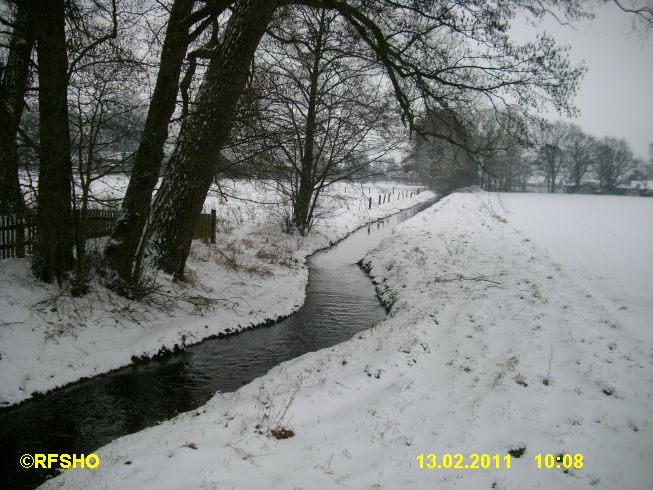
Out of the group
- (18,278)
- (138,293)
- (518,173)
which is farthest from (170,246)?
(518,173)

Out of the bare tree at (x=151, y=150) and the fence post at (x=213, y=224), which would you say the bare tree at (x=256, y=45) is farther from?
the fence post at (x=213, y=224)

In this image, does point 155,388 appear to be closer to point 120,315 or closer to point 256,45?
point 120,315

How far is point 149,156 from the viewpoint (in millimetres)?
7566

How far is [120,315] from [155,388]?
1.90 meters

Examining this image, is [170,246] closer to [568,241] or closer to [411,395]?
[411,395]

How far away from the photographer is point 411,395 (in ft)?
16.6

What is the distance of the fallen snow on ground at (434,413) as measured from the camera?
11.7ft

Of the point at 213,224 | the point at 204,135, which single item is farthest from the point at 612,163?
the point at 204,135

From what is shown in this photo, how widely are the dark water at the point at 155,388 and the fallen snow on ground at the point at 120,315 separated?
0.29 metres

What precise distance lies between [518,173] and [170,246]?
86.3m

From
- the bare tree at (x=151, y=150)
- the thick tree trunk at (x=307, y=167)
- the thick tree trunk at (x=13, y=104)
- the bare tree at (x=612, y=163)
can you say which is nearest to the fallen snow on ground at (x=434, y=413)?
the bare tree at (x=151, y=150)

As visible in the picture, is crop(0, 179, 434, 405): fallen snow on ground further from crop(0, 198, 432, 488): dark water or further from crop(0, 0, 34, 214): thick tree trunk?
crop(0, 0, 34, 214): thick tree trunk

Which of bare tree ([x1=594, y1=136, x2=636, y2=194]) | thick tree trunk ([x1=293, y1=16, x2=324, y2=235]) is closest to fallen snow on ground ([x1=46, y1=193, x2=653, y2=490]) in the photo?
thick tree trunk ([x1=293, y1=16, x2=324, y2=235])

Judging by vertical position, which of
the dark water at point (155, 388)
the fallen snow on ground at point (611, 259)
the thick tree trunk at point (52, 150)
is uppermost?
the thick tree trunk at point (52, 150)
